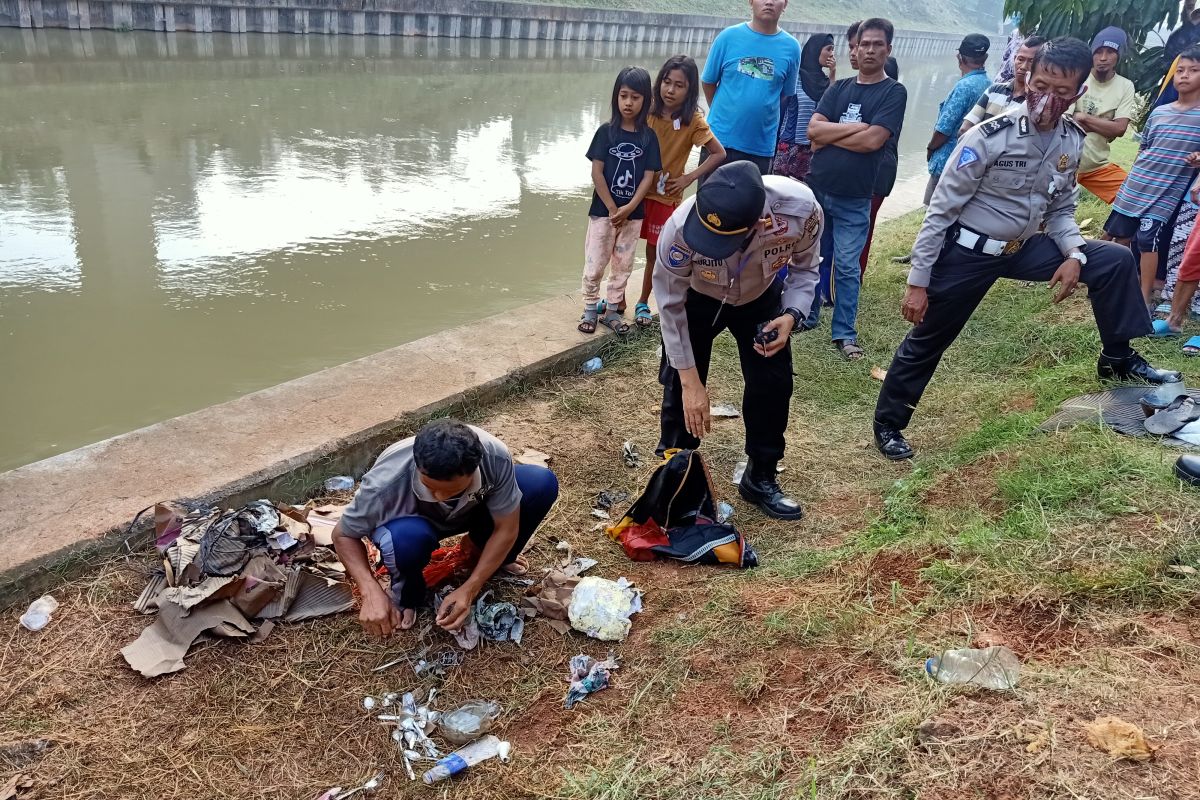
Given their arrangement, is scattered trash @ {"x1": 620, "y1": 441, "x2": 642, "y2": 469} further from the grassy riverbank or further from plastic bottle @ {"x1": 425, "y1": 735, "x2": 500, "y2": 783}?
plastic bottle @ {"x1": 425, "y1": 735, "x2": 500, "y2": 783}

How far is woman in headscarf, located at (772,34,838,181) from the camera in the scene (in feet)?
18.1

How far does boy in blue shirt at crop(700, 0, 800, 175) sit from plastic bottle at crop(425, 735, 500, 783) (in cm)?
363

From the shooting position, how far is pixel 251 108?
11.8 m

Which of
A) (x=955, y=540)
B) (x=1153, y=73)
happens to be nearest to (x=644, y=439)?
(x=955, y=540)

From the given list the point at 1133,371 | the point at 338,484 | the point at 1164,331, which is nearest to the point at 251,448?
the point at 338,484

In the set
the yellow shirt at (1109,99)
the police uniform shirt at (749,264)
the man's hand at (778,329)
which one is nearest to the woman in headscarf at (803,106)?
the yellow shirt at (1109,99)

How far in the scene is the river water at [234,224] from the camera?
5.00 metres

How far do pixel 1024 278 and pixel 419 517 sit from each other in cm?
270

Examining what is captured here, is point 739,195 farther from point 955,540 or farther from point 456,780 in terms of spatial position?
point 456,780

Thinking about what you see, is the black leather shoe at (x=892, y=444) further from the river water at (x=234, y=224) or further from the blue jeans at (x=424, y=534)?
the river water at (x=234, y=224)

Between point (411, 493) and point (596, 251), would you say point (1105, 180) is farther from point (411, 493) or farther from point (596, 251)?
point (411, 493)

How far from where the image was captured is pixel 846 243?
4.83 m

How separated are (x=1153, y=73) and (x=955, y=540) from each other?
6.24 metres

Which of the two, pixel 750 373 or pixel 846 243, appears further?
pixel 846 243
